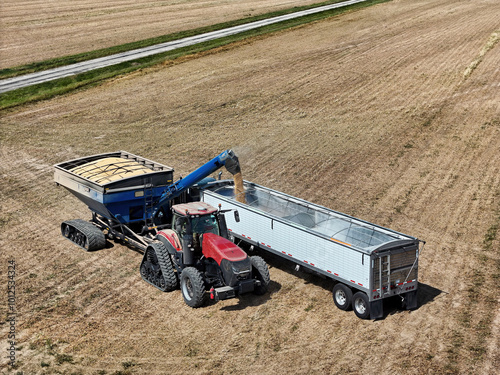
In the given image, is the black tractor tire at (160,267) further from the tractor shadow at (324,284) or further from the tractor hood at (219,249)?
the tractor shadow at (324,284)

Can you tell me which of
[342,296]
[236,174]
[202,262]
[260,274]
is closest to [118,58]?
[236,174]

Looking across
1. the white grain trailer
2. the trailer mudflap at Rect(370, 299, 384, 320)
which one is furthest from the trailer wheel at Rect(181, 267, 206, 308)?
the trailer mudflap at Rect(370, 299, 384, 320)

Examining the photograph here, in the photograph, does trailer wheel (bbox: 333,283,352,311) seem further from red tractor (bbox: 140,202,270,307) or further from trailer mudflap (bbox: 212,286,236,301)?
trailer mudflap (bbox: 212,286,236,301)

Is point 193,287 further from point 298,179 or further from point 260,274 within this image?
point 298,179

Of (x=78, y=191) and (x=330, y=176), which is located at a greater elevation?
(x=78, y=191)

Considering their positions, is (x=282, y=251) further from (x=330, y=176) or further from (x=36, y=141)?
(x=36, y=141)

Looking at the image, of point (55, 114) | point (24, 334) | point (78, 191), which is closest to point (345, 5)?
point (55, 114)
